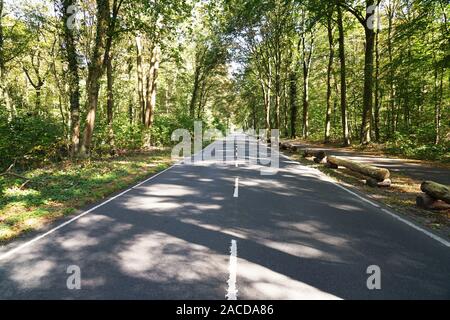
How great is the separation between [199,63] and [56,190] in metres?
35.0

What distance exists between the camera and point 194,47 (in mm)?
44906

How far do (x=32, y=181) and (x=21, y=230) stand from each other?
16.1ft

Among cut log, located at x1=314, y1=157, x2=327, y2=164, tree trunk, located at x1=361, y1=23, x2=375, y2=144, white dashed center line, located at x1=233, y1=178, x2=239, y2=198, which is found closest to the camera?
white dashed center line, located at x1=233, y1=178, x2=239, y2=198

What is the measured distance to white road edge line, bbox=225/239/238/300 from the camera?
158 inches

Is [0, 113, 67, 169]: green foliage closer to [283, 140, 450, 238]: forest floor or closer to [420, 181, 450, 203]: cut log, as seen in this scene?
[283, 140, 450, 238]: forest floor

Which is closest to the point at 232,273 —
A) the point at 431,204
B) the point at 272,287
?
the point at 272,287

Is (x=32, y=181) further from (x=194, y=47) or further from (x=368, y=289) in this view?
(x=194, y=47)

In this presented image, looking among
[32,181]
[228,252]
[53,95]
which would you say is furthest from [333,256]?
[53,95]

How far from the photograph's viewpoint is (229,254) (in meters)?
5.25

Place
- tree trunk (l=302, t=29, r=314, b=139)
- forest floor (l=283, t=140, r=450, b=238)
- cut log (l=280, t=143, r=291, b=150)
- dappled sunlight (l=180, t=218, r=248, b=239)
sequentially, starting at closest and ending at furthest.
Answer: dappled sunlight (l=180, t=218, r=248, b=239) < forest floor (l=283, t=140, r=450, b=238) < cut log (l=280, t=143, r=291, b=150) < tree trunk (l=302, t=29, r=314, b=139)

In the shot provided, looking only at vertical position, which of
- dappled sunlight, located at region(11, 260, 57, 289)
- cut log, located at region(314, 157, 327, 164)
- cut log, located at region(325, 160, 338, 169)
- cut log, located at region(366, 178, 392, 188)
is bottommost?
dappled sunlight, located at region(11, 260, 57, 289)

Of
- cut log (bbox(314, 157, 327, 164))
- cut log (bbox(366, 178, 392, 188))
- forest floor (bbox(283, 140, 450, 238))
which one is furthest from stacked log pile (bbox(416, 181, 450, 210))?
cut log (bbox(314, 157, 327, 164))

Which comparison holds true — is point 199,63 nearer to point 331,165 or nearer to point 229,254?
point 331,165

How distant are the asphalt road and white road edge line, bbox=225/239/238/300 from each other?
16 mm
